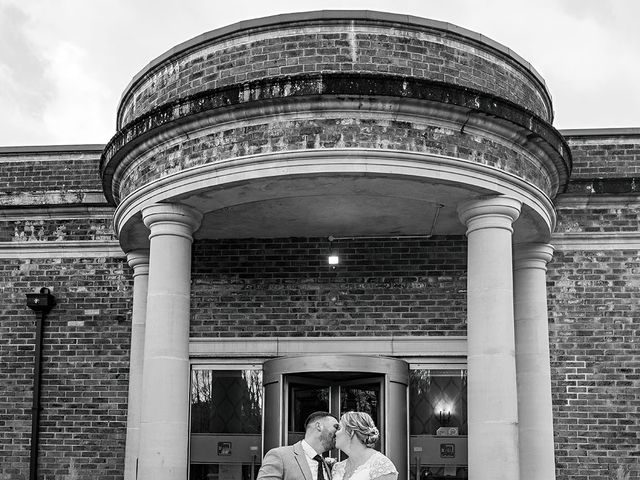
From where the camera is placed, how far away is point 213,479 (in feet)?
48.4

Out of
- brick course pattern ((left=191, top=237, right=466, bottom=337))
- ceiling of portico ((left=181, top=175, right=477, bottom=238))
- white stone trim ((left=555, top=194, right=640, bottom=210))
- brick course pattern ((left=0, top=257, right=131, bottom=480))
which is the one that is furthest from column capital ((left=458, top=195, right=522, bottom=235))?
brick course pattern ((left=0, top=257, right=131, bottom=480))

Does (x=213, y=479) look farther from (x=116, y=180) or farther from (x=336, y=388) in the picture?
(x=116, y=180)

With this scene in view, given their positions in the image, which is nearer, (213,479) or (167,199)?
(167,199)

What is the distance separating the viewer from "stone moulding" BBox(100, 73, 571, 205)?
10875 mm

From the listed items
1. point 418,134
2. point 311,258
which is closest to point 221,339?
point 311,258

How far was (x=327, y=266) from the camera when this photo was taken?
1495 cm

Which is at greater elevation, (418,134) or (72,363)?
(418,134)

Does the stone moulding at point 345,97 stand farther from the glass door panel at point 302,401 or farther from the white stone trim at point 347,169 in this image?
the glass door panel at point 302,401

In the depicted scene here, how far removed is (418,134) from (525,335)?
14.2ft

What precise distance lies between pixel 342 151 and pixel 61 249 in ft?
22.0

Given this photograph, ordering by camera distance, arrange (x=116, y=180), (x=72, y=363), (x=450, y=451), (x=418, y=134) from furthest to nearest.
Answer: (x=72, y=363) → (x=450, y=451) → (x=116, y=180) → (x=418, y=134)

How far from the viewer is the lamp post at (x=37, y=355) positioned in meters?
15.1

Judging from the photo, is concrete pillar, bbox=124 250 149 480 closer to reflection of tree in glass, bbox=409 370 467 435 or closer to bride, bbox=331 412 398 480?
reflection of tree in glass, bbox=409 370 467 435

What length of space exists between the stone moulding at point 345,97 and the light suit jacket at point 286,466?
18.2 feet
